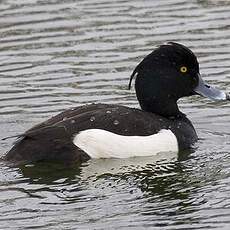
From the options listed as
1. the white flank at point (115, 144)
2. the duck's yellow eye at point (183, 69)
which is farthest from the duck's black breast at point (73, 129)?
the duck's yellow eye at point (183, 69)

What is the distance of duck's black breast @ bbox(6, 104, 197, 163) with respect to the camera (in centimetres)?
1150

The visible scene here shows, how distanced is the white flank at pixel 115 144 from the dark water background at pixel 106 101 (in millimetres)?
124

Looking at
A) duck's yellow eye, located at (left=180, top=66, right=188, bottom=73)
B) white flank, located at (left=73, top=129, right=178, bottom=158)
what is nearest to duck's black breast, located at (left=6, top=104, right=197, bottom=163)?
white flank, located at (left=73, top=129, right=178, bottom=158)

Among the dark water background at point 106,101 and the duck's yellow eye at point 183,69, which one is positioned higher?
the duck's yellow eye at point 183,69

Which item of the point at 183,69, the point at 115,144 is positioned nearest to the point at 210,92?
the point at 183,69

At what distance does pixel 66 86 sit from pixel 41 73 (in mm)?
559

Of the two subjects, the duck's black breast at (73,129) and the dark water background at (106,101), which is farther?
the duck's black breast at (73,129)

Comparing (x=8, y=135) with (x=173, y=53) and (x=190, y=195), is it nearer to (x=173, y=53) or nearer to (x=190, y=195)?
(x=173, y=53)

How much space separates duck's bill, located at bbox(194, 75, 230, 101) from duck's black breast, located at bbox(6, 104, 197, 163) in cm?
74

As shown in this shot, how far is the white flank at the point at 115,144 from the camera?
11.6 metres

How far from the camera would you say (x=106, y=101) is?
13.5 metres

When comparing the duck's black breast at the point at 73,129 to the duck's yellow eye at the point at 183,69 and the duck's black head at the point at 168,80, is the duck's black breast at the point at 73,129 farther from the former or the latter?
the duck's yellow eye at the point at 183,69

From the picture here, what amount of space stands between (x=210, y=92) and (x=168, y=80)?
49 cm

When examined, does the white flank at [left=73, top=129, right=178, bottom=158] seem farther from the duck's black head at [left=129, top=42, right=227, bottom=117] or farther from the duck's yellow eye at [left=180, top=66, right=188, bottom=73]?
the duck's yellow eye at [left=180, top=66, right=188, bottom=73]
